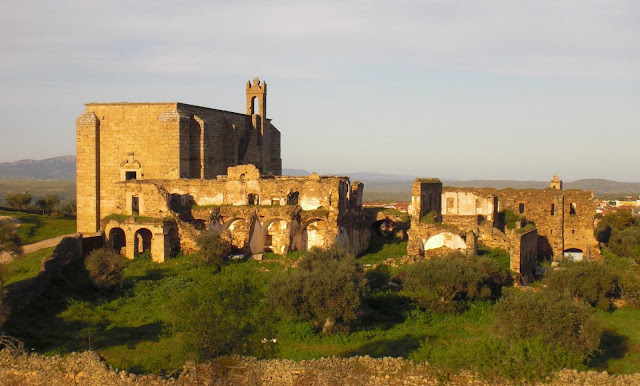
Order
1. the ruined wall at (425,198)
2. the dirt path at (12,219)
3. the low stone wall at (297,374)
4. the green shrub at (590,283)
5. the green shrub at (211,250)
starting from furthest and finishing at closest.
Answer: the dirt path at (12,219) → the ruined wall at (425,198) → the green shrub at (211,250) → the green shrub at (590,283) → the low stone wall at (297,374)

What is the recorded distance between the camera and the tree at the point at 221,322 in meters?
13.1

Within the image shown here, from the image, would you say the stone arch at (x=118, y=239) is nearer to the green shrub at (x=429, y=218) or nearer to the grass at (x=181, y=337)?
the grass at (x=181, y=337)

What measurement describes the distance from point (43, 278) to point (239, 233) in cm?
744

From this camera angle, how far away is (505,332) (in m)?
15.9

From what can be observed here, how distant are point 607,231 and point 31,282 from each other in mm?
30980

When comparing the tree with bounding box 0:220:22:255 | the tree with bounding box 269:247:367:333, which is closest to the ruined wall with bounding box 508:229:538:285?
the tree with bounding box 269:247:367:333

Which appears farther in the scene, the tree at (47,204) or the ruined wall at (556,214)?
the tree at (47,204)

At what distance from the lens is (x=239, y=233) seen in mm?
25828

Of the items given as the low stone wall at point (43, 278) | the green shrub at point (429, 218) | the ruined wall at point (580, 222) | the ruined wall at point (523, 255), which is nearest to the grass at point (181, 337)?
the low stone wall at point (43, 278)

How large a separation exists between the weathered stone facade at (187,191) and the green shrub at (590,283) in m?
7.89

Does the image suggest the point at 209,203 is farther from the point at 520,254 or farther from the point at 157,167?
the point at 520,254

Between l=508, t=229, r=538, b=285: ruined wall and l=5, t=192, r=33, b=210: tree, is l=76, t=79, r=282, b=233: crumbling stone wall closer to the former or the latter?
l=508, t=229, r=538, b=285: ruined wall

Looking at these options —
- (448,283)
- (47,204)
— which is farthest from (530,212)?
(47,204)

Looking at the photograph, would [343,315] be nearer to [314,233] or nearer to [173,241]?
[314,233]
